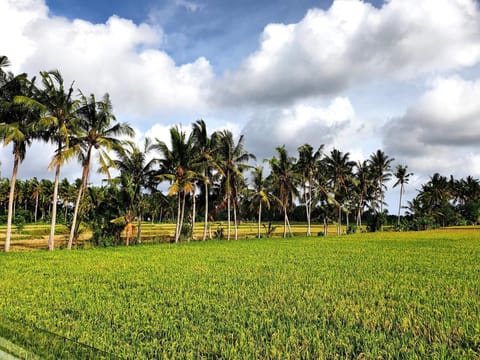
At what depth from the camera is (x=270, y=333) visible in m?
5.14

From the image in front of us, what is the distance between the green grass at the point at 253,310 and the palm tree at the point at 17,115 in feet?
26.2

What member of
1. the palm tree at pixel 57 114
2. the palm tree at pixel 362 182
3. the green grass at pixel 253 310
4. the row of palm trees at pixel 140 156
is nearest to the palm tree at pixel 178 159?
the row of palm trees at pixel 140 156

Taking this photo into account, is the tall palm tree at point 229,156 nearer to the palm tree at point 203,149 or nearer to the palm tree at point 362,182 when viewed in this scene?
the palm tree at point 203,149

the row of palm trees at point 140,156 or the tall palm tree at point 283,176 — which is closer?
the row of palm trees at point 140,156

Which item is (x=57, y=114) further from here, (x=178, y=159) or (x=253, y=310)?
(x=253, y=310)

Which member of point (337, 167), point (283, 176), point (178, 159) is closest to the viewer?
point (178, 159)

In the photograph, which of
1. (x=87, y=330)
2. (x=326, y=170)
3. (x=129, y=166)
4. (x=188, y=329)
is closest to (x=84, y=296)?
(x=87, y=330)

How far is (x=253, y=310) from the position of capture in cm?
633

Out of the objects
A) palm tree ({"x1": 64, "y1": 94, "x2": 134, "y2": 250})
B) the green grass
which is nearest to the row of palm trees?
palm tree ({"x1": 64, "y1": 94, "x2": 134, "y2": 250})

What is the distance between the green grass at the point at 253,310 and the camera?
15.1 ft

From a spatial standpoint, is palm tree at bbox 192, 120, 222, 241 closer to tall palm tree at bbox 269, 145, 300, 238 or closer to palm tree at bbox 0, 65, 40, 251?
tall palm tree at bbox 269, 145, 300, 238

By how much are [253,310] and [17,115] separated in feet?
58.2

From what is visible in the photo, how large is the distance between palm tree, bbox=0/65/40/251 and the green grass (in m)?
7.97

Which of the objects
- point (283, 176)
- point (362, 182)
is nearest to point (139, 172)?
point (283, 176)
